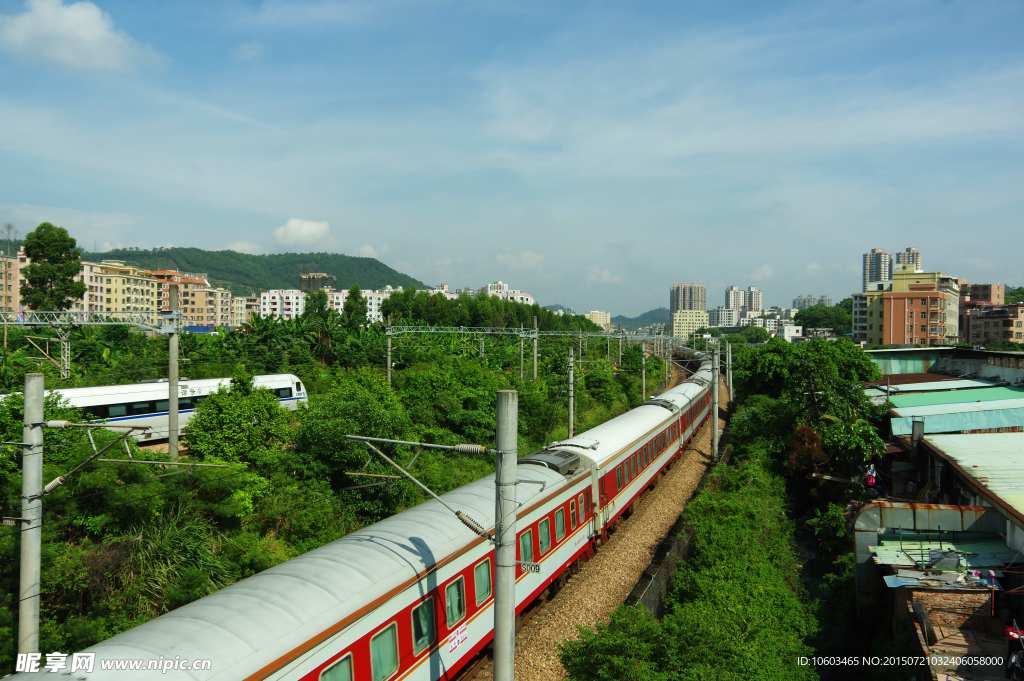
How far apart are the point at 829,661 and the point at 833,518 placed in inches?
241

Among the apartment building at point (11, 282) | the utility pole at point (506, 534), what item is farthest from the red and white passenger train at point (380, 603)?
the apartment building at point (11, 282)

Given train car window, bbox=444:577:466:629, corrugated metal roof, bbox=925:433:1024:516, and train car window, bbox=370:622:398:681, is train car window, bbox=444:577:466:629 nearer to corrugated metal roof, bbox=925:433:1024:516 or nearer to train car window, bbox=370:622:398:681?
train car window, bbox=370:622:398:681

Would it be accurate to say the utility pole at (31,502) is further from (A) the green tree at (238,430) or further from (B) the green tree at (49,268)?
(B) the green tree at (49,268)

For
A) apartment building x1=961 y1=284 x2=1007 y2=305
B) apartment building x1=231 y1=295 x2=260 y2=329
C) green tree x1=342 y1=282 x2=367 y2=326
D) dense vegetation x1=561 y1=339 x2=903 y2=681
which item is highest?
apartment building x1=961 y1=284 x2=1007 y2=305

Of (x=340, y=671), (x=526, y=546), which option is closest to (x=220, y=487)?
(x=526, y=546)

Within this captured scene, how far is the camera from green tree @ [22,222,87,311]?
3303 cm

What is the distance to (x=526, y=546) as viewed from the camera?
9.98m

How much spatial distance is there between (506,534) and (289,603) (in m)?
2.31

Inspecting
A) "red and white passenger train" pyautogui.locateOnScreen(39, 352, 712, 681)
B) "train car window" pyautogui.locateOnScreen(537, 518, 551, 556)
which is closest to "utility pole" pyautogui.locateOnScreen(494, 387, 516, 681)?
"red and white passenger train" pyautogui.locateOnScreen(39, 352, 712, 681)

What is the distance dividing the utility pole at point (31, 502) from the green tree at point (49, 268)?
32658 millimetres

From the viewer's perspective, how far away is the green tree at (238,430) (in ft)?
51.7

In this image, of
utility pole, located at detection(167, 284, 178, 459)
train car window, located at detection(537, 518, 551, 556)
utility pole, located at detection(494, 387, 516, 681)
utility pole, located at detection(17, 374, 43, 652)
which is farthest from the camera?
utility pole, located at detection(167, 284, 178, 459)

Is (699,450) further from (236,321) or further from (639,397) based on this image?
(236,321)

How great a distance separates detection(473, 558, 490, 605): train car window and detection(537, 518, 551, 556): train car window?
167cm
